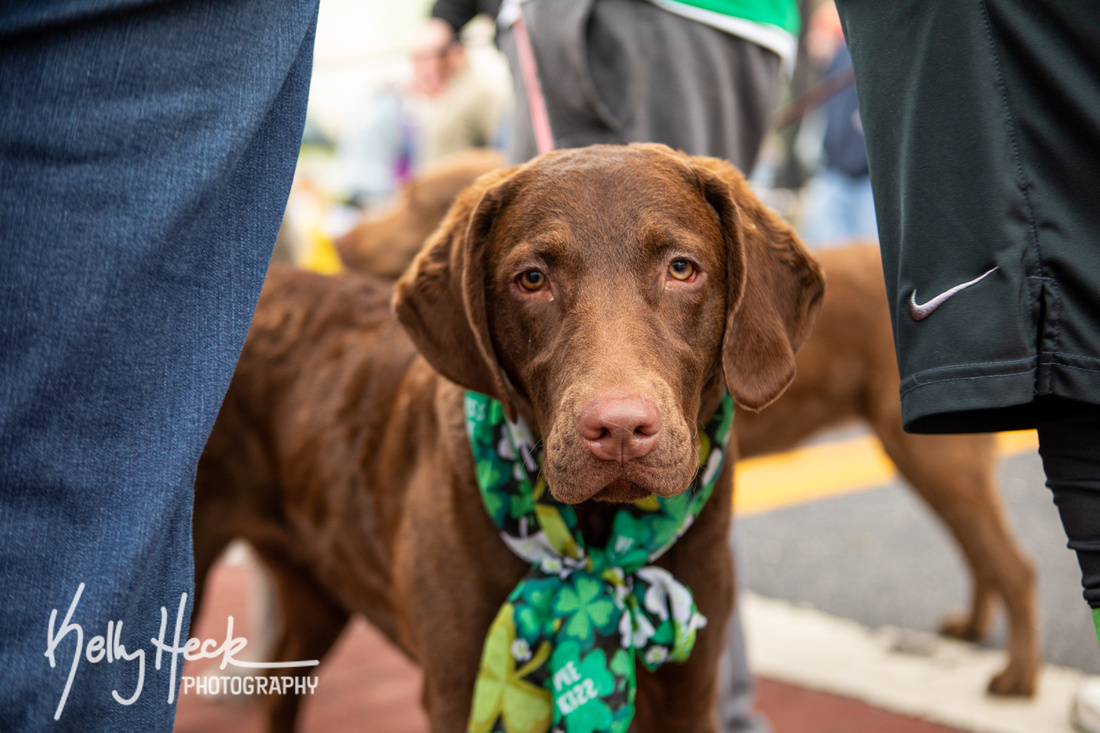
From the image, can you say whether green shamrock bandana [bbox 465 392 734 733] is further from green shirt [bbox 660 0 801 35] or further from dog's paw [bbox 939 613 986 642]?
→ dog's paw [bbox 939 613 986 642]

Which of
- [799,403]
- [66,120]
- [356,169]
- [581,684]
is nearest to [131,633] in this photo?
[66,120]

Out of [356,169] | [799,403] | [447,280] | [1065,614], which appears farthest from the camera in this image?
[356,169]

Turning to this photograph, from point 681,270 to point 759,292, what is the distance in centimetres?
20

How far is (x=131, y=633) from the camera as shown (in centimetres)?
156

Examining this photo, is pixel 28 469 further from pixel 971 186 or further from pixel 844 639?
pixel 844 639

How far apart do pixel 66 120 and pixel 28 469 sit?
20.3 inches

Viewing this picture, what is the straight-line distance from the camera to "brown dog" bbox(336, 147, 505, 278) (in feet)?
14.6

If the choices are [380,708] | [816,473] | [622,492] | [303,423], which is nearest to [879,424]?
[380,708]

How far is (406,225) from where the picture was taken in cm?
450

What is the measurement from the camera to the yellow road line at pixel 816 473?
21.9 ft

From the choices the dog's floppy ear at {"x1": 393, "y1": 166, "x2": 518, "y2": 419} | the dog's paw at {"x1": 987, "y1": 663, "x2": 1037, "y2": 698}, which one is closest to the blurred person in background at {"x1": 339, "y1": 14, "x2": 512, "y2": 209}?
the dog's floppy ear at {"x1": 393, "y1": 166, "x2": 518, "y2": 419}

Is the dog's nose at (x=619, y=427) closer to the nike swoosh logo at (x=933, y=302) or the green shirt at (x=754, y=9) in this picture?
the nike swoosh logo at (x=933, y=302)

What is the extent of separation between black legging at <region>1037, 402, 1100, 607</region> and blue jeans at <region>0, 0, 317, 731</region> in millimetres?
1456

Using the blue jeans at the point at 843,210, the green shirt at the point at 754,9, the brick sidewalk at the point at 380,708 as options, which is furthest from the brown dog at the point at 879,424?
the blue jeans at the point at 843,210
